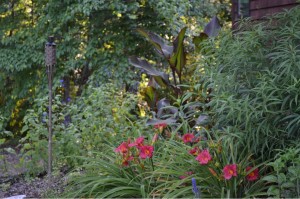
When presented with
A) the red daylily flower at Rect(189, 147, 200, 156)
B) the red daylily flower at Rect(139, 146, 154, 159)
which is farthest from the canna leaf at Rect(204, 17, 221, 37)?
the red daylily flower at Rect(139, 146, 154, 159)

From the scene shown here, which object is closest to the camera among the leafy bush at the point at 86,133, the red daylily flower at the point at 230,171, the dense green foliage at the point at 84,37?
the red daylily flower at the point at 230,171

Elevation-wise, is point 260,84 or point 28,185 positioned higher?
point 260,84

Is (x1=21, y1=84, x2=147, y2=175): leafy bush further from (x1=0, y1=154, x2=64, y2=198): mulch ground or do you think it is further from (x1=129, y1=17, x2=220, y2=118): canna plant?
(x1=129, y1=17, x2=220, y2=118): canna plant

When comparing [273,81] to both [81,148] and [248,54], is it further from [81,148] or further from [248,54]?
[81,148]

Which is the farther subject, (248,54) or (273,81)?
(248,54)

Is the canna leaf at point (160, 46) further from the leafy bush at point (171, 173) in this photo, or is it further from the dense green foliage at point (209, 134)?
the leafy bush at point (171, 173)

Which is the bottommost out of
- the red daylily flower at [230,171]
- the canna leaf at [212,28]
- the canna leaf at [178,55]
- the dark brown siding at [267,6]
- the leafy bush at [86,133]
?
the leafy bush at [86,133]

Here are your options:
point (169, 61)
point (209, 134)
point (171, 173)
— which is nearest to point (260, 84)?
point (209, 134)

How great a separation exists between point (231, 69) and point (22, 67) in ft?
20.0

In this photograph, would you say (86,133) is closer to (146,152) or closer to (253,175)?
(146,152)

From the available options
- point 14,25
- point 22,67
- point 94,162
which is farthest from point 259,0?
point 14,25

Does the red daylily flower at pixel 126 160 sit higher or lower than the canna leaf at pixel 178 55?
lower

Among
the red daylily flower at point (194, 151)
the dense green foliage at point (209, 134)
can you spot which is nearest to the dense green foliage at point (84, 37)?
the dense green foliage at point (209, 134)

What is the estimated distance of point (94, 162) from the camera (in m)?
4.92
